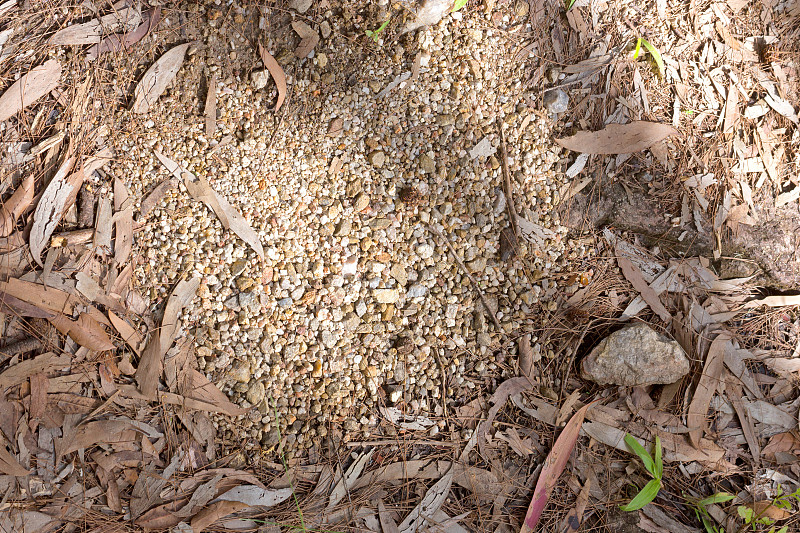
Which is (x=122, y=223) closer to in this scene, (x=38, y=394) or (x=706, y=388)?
(x=38, y=394)

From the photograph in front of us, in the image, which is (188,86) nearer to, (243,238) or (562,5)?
(243,238)

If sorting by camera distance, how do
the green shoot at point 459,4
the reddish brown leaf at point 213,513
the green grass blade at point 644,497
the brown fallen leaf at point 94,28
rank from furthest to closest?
the green shoot at point 459,4 → the brown fallen leaf at point 94,28 → the green grass blade at point 644,497 → the reddish brown leaf at point 213,513

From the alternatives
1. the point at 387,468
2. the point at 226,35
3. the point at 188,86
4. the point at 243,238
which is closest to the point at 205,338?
the point at 243,238

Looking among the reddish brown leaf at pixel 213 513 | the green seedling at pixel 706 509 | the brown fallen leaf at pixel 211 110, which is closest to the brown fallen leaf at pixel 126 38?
the brown fallen leaf at pixel 211 110

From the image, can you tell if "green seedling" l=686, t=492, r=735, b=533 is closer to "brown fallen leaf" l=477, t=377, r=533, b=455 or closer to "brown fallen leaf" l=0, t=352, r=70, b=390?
"brown fallen leaf" l=477, t=377, r=533, b=455

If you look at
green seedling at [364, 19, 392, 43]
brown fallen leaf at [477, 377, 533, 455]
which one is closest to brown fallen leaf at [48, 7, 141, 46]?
green seedling at [364, 19, 392, 43]

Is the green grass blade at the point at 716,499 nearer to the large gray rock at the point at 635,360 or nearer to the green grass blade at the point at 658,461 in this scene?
the green grass blade at the point at 658,461
